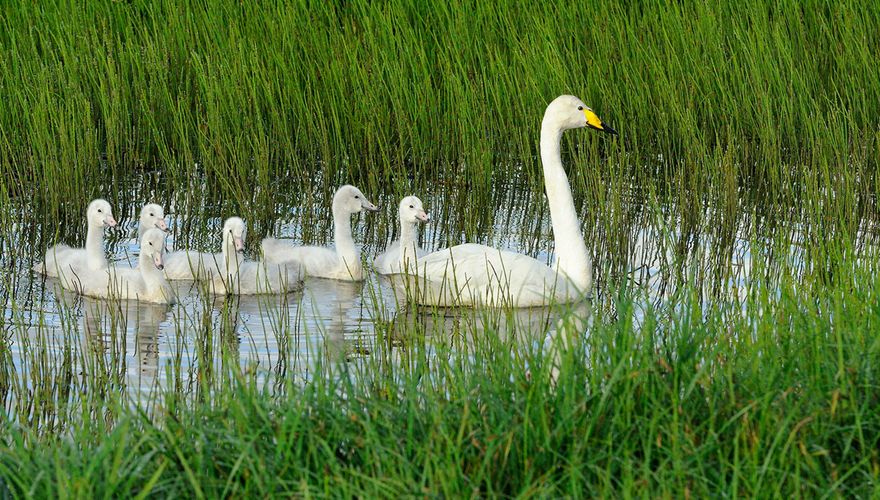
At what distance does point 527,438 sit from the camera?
154 inches

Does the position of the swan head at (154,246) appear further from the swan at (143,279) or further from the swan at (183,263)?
the swan at (183,263)

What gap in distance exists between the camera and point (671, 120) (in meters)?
9.89

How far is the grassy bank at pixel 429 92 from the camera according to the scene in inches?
363

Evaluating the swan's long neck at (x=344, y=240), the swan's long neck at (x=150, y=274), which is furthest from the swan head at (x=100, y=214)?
the swan's long neck at (x=344, y=240)

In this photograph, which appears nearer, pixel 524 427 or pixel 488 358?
pixel 524 427

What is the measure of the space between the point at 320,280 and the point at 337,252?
242mm

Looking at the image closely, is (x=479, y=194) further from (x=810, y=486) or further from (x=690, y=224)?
(x=810, y=486)

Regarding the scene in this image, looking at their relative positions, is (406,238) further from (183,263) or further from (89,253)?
(89,253)

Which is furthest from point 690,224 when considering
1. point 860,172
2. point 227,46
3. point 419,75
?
point 227,46

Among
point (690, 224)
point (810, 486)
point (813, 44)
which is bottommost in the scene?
point (810, 486)

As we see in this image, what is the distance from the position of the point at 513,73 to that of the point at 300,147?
152 cm

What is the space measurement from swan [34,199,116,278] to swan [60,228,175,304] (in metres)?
0.09

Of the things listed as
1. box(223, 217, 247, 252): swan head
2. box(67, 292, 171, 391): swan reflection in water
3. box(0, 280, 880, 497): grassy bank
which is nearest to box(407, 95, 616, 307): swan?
box(223, 217, 247, 252): swan head

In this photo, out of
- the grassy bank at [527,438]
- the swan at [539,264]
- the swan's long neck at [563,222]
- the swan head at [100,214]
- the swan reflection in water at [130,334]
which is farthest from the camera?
the swan head at [100,214]
